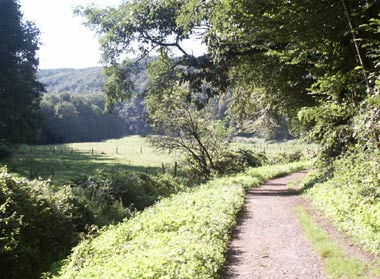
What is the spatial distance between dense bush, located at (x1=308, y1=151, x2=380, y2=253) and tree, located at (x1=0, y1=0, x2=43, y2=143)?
29000 millimetres

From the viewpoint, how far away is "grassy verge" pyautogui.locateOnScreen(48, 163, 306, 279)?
7.09m

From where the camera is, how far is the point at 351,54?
1071 cm

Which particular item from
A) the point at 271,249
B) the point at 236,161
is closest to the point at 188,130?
the point at 236,161

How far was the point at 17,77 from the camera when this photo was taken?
36.2 m

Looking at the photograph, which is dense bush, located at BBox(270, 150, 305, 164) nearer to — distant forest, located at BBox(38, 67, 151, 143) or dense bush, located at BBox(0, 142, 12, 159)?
dense bush, located at BBox(0, 142, 12, 159)

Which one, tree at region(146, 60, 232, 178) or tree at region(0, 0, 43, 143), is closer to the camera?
tree at region(146, 60, 232, 178)

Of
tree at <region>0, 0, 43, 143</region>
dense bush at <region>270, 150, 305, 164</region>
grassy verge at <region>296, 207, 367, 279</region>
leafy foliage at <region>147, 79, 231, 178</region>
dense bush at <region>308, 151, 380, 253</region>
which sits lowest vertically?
dense bush at <region>270, 150, 305, 164</region>

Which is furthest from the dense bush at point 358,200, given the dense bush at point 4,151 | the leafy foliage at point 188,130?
the dense bush at point 4,151

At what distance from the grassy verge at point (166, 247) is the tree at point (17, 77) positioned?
26363 mm

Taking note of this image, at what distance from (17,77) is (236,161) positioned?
2168cm

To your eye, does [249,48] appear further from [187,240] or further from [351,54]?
[187,240]

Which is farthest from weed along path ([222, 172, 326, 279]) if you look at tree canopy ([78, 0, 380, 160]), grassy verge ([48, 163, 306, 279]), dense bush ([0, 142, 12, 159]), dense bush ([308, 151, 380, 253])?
dense bush ([0, 142, 12, 159])

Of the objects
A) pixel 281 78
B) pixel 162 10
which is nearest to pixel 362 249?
pixel 281 78

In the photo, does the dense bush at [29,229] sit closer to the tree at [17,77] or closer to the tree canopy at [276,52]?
the tree canopy at [276,52]
